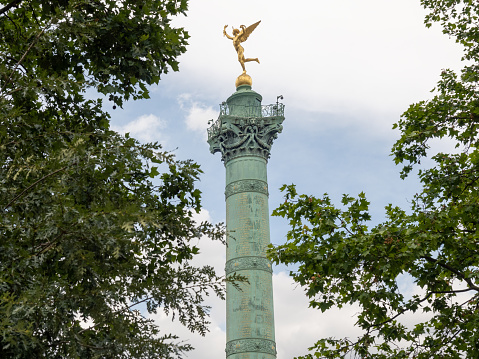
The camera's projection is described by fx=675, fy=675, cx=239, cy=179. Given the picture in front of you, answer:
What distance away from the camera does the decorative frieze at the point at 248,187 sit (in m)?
28.3

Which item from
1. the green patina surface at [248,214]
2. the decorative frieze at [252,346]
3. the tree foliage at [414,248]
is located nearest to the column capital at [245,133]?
the green patina surface at [248,214]

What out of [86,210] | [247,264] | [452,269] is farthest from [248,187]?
[86,210]

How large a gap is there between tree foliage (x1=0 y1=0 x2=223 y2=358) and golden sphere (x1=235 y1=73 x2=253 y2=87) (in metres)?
20.3

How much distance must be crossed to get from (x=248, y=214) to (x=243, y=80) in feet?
22.3

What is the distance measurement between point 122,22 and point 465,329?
309 inches

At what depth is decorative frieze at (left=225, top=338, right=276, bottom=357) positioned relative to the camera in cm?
2569

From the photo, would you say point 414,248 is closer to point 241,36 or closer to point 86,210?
point 86,210

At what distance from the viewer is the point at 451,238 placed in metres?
12.1

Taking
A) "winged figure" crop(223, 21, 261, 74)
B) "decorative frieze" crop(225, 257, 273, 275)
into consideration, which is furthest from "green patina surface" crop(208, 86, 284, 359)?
"winged figure" crop(223, 21, 261, 74)

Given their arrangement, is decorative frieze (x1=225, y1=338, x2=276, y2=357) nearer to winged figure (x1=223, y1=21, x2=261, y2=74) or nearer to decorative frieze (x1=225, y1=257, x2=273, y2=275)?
decorative frieze (x1=225, y1=257, x2=273, y2=275)

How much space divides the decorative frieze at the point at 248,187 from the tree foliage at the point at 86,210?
58.5 ft

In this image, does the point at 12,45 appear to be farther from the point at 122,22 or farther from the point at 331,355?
the point at 331,355

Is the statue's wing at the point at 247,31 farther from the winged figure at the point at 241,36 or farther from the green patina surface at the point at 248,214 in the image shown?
the green patina surface at the point at 248,214

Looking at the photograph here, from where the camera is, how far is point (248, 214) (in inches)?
1090
